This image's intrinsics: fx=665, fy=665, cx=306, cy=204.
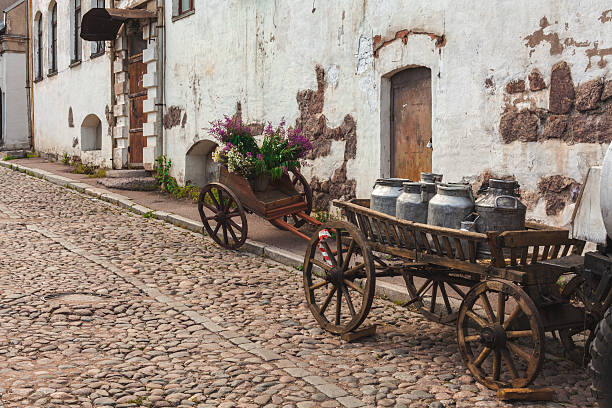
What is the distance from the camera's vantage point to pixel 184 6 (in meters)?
12.2

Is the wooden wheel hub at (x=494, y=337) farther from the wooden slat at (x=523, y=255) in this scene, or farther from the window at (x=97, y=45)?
the window at (x=97, y=45)

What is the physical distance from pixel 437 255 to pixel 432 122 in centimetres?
339

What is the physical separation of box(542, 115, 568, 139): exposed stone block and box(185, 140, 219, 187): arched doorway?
7.11 metres

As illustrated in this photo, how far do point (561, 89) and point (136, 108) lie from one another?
1031cm

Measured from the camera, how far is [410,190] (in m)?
4.52

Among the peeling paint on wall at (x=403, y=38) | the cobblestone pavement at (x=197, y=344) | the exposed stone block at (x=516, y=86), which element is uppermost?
the peeling paint on wall at (x=403, y=38)

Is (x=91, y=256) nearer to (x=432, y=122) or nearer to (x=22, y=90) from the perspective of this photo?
(x=432, y=122)

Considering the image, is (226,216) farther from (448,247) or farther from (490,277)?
(490,277)

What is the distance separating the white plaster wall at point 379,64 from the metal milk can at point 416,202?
1.97m

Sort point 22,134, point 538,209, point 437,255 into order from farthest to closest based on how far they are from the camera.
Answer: point 22,134 → point 538,209 → point 437,255

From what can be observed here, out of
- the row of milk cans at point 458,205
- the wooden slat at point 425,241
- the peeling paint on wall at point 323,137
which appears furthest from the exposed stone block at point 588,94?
the peeling paint on wall at point 323,137

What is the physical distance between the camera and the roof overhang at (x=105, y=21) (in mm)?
12961

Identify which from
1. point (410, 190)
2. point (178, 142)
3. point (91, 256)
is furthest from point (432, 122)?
point (178, 142)

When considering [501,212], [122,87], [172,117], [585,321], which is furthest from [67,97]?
[585,321]
